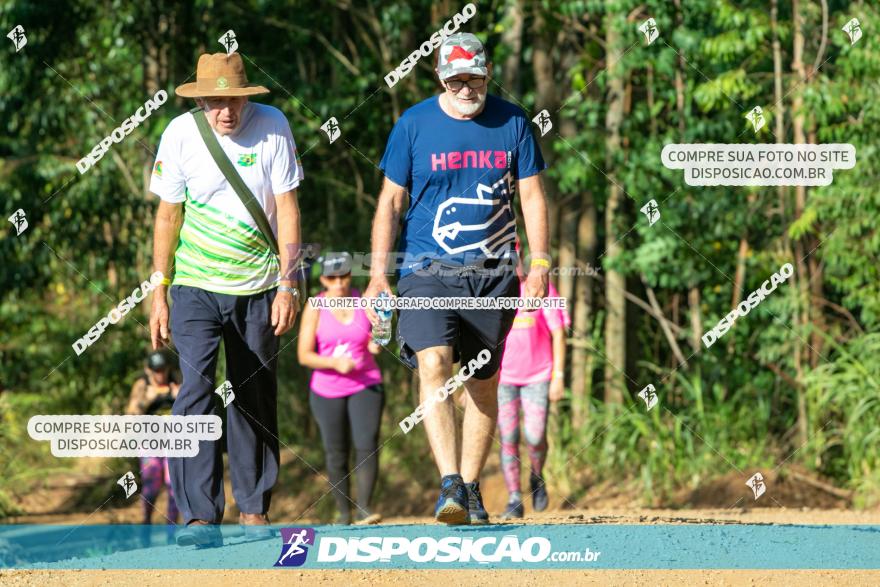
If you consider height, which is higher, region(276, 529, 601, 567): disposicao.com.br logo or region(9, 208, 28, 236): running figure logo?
region(9, 208, 28, 236): running figure logo

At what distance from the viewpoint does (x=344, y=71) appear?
13.4 metres

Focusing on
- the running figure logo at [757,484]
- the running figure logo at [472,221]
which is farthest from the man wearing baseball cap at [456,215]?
the running figure logo at [757,484]

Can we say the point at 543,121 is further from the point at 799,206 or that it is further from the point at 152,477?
the point at 152,477

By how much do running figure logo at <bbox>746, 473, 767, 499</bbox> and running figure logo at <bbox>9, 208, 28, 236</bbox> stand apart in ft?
19.7

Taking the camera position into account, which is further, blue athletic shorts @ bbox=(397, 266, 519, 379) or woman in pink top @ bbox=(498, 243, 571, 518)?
woman in pink top @ bbox=(498, 243, 571, 518)

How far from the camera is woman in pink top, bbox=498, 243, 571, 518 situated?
9391mm

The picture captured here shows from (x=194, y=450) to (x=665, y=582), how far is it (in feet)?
7.25

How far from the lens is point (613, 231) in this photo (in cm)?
1247

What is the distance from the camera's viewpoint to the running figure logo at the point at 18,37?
12.2 meters

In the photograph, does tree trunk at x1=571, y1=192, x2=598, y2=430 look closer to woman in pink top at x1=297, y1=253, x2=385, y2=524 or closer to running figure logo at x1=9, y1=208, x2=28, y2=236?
woman in pink top at x1=297, y1=253, x2=385, y2=524

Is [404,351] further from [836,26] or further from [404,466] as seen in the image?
Result: [404,466]

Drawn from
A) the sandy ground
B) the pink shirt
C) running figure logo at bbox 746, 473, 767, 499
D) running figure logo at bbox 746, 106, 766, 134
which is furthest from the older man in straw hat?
running figure logo at bbox 746, 473, 767, 499

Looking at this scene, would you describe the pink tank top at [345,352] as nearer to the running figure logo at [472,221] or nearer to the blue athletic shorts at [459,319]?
the blue athletic shorts at [459,319]

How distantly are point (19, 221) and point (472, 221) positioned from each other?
6.28 metres
